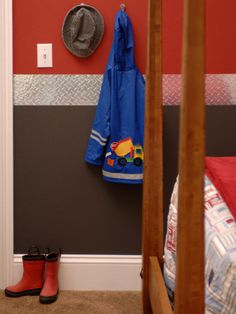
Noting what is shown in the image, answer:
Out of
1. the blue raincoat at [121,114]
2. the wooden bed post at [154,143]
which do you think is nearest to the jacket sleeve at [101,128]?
the blue raincoat at [121,114]

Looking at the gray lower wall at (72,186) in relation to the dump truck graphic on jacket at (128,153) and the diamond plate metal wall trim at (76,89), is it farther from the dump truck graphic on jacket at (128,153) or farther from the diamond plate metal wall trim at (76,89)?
the dump truck graphic on jacket at (128,153)

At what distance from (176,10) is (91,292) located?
158 centimetres

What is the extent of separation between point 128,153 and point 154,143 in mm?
663

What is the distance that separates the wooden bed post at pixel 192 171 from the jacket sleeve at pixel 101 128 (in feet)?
4.21

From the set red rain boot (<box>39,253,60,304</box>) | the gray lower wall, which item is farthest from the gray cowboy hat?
red rain boot (<box>39,253,60,304</box>)

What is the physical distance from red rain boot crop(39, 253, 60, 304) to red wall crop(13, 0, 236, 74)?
3.26 ft

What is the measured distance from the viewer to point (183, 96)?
629 mm

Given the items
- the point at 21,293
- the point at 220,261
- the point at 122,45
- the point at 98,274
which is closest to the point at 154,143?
the point at 220,261

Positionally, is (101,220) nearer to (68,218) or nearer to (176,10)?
(68,218)

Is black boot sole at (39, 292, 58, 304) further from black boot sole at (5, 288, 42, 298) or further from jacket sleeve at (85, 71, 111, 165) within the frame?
jacket sleeve at (85, 71, 111, 165)

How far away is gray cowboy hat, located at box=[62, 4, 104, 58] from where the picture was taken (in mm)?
1929

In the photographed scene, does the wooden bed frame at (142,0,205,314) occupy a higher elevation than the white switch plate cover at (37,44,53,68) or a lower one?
lower

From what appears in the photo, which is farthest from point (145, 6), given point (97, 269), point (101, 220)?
point (97, 269)

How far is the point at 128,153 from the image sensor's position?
6.18 ft
